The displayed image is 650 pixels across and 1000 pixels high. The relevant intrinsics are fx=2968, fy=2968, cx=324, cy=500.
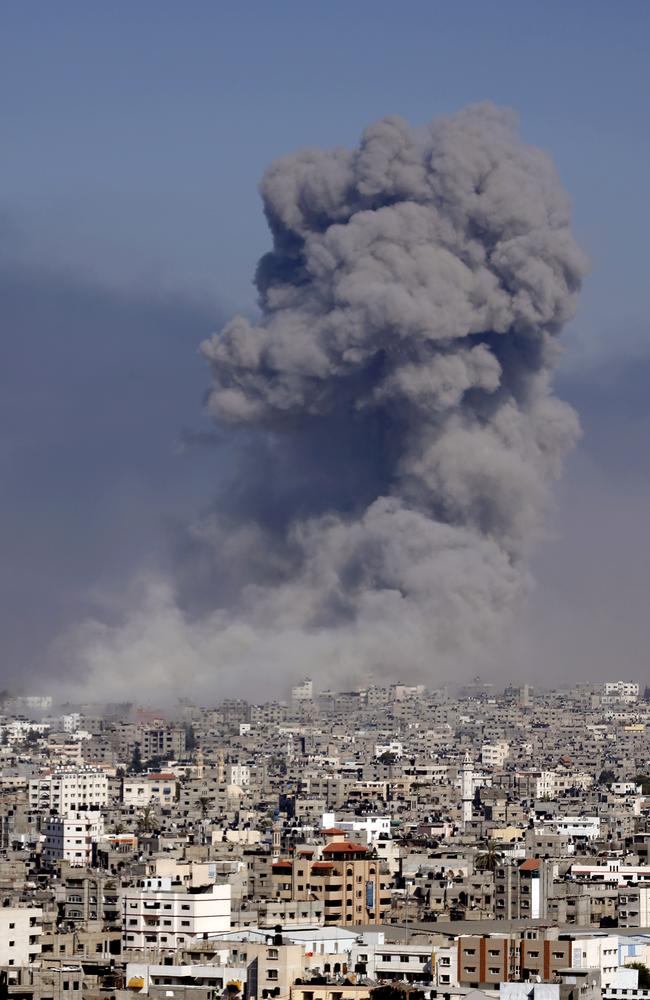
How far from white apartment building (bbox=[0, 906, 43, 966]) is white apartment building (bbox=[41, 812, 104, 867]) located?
70.9ft

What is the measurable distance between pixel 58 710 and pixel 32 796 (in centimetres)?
1600

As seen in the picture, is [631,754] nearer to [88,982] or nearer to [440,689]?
[440,689]

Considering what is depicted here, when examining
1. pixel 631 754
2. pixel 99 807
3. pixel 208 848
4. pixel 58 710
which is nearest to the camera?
pixel 208 848

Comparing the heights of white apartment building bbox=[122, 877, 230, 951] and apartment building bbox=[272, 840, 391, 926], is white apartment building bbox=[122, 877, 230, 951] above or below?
below

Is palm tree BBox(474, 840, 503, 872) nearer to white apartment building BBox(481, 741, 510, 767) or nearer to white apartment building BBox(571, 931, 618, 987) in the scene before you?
white apartment building BBox(571, 931, 618, 987)

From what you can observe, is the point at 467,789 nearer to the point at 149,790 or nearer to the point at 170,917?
the point at 149,790

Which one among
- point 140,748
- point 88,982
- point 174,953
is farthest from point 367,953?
point 140,748

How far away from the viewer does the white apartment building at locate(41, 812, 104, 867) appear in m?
60.1

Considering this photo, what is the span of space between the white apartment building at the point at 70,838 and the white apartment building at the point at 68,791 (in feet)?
32.2

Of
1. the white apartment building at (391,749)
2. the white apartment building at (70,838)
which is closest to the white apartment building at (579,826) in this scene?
the white apartment building at (70,838)

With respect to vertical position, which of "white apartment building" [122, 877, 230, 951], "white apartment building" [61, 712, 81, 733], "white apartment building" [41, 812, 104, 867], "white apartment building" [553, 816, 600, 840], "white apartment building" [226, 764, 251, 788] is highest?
"white apartment building" [61, 712, 81, 733]

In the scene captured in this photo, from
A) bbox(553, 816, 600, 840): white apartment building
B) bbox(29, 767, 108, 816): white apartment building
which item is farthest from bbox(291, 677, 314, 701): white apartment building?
bbox(553, 816, 600, 840): white apartment building

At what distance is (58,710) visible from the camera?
9531 cm

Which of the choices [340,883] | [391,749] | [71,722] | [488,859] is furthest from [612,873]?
[391,749]
